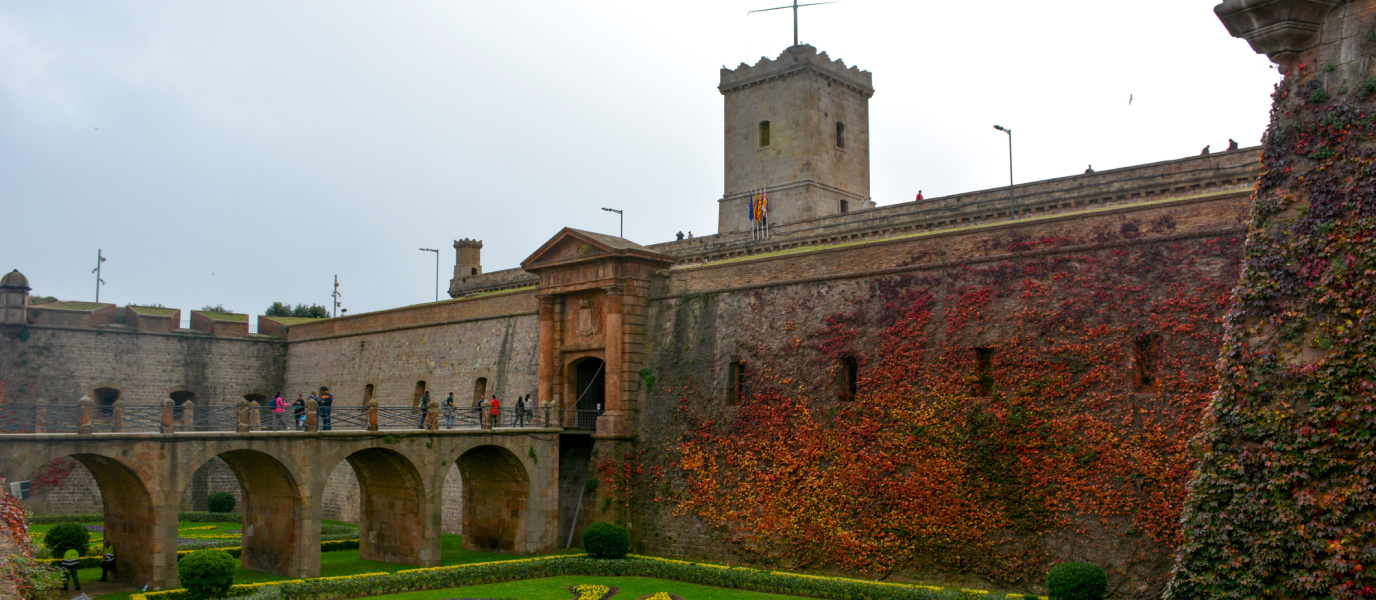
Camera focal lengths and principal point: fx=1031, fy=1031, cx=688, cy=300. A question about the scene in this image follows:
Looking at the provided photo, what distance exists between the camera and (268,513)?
78.2 feet

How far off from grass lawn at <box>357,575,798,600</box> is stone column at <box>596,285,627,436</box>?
185 inches

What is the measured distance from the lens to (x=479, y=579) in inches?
895

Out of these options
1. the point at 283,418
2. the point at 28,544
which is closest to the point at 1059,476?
the point at 283,418

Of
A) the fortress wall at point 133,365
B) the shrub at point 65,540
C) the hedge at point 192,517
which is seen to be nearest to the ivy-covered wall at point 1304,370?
the shrub at point 65,540

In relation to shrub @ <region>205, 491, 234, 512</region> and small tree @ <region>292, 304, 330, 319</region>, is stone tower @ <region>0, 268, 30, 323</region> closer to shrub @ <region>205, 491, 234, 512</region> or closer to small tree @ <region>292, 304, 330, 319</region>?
shrub @ <region>205, 491, 234, 512</region>

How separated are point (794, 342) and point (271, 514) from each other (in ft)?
41.6

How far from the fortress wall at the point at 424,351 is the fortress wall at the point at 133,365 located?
159 centimetres

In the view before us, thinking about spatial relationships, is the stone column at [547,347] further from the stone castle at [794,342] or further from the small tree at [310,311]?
the small tree at [310,311]

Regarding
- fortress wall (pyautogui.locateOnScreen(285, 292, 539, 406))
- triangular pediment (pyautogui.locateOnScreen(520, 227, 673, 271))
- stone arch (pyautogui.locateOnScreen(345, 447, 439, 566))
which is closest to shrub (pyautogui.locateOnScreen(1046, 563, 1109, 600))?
triangular pediment (pyautogui.locateOnScreen(520, 227, 673, 271))

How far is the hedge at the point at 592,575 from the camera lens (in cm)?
1966

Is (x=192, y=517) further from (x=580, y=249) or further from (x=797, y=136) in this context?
(x=797, y=136)

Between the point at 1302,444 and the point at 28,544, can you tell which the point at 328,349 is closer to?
the point at 28,544

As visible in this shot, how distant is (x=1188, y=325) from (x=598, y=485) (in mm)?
14849

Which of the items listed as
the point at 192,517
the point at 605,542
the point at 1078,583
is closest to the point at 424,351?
the point at 192,517
